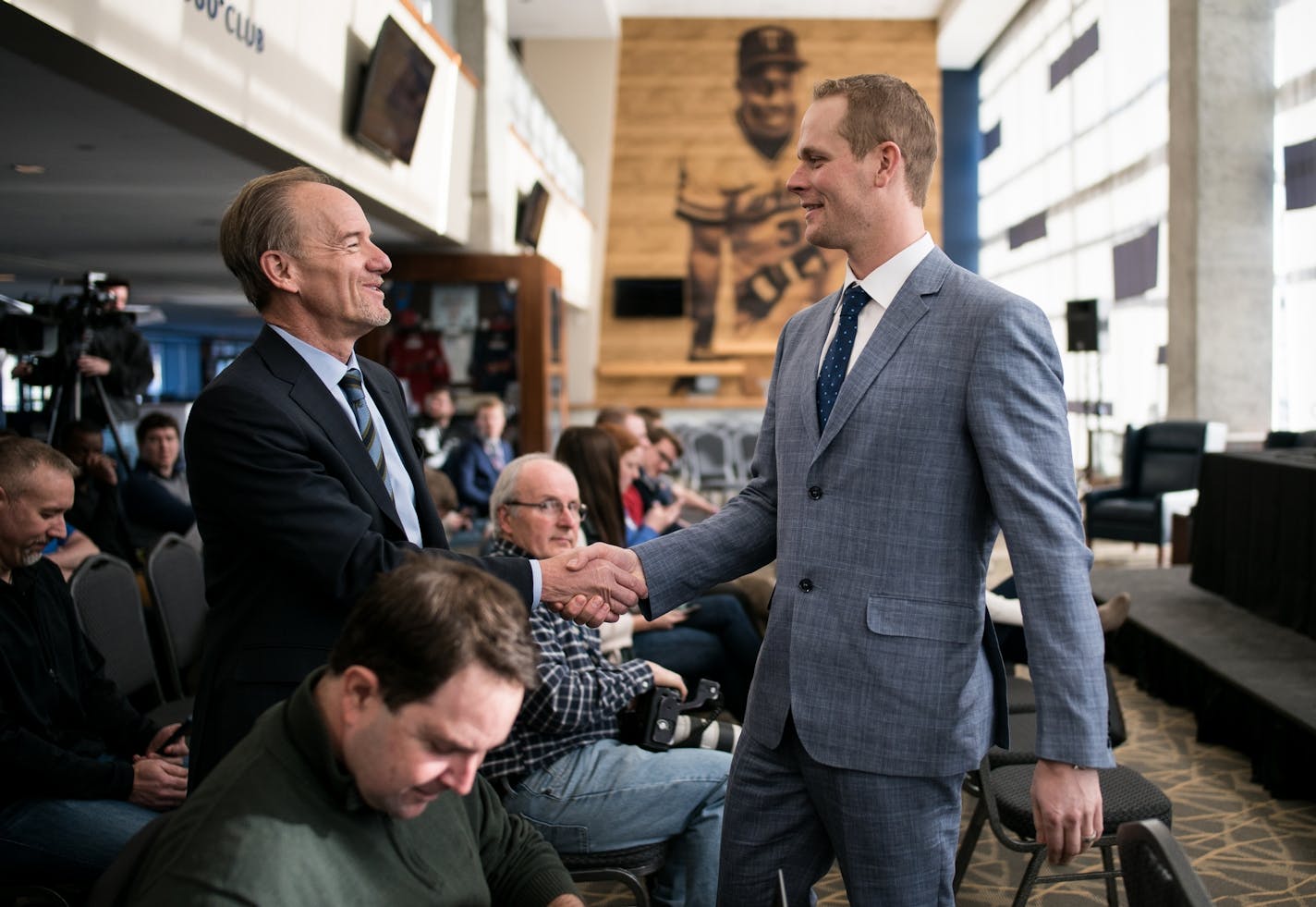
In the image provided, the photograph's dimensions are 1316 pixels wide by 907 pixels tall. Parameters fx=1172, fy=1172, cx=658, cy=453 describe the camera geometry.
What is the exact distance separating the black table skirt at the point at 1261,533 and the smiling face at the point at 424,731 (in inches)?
172

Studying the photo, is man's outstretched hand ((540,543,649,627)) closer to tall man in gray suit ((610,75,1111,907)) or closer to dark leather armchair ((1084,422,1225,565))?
tall man in gray suit ((610,75,1111,907))

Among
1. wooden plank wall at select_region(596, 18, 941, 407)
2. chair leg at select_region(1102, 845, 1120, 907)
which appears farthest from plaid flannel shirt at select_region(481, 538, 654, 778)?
wooden plank wall at select_region(596, 18, 941, 407)

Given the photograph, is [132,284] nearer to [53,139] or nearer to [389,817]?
[53,139]

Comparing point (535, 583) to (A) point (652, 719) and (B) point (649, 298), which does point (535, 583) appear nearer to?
(A) point (652, 719)

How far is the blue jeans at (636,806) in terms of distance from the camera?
2.39 metres

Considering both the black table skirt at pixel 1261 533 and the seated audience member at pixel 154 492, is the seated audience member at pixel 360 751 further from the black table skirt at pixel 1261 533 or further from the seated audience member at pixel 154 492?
the seated audience member at pixel 154 492

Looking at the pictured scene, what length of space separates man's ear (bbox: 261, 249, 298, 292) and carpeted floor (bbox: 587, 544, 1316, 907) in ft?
7.26

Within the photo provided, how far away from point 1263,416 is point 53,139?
30.5 feet

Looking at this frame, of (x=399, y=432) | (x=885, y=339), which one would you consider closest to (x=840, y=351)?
(x=885, y=339)

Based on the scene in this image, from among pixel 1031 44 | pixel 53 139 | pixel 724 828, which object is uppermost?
pixel 1031 44

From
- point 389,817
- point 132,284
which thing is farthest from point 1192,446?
point 132,284

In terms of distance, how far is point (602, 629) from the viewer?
3496 mm

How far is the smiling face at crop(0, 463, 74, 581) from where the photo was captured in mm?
2545

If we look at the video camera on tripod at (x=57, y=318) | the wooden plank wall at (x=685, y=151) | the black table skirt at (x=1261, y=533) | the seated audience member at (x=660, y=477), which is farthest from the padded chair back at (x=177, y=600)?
the wooden plank wall at (x=685, y=151)
